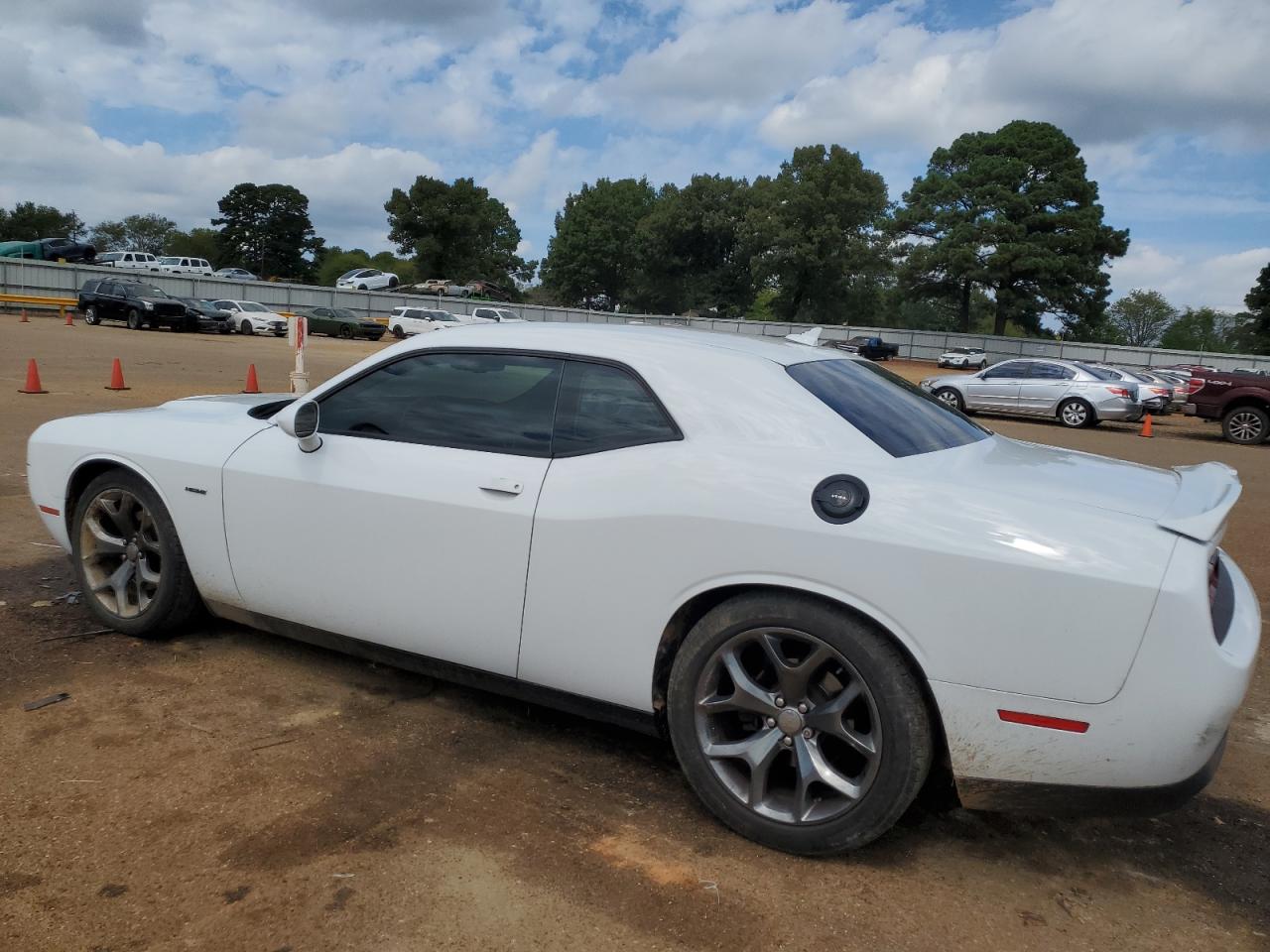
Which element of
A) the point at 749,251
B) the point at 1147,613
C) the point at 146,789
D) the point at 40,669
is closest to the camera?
the point at 1147,613

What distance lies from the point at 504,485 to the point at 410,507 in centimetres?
39

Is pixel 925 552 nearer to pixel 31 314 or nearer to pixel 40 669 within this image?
pixel 40 669

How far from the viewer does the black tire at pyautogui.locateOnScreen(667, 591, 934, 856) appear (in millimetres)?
2492

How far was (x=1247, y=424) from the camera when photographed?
18.8 m

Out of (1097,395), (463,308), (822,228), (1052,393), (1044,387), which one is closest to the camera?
(1097,395)

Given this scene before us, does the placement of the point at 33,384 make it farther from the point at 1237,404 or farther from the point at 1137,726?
the point at 1237,404

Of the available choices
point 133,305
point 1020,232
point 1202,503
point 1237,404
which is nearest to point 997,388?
point 1237,404

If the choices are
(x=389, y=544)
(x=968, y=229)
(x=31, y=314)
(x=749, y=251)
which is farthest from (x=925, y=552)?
(x=749, y=251)

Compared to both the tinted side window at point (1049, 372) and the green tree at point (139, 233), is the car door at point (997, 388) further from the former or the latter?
the green tree at point (139, 233)

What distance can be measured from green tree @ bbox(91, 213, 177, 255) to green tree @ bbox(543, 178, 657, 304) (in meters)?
47.0

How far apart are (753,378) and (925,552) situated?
85 cm

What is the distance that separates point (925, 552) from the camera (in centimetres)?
243

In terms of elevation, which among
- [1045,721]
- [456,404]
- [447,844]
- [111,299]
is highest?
[456,404]

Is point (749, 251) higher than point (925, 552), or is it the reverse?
point (749, 251)
